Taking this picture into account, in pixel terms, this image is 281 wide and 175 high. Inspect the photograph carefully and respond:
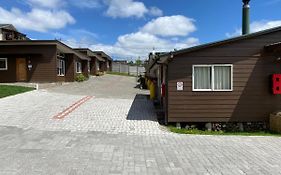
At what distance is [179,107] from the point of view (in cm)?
1141

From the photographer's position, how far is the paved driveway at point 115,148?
6.05 meters

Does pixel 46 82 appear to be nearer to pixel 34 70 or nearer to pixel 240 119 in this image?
pixel 34 70

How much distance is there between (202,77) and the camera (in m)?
11.4

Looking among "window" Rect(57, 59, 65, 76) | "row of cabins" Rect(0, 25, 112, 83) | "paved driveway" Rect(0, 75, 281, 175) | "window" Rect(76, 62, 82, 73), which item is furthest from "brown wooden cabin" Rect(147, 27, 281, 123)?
"window" Rect(76, 62, 82, 73)

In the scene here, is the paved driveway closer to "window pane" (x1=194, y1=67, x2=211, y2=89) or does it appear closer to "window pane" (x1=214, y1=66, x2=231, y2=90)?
"window pane" (x1=194, y1=67, x2=211, y2=89)

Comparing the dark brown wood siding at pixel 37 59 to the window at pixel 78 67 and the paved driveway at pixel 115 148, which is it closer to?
the window at pixel 78 67

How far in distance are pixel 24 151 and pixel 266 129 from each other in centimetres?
883

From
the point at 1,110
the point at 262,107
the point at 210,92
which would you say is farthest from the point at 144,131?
the point at 1,110

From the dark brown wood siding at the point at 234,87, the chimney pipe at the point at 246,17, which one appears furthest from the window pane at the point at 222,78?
the chimney pipe at the point at 246,17

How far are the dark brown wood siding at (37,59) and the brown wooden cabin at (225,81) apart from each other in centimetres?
1547

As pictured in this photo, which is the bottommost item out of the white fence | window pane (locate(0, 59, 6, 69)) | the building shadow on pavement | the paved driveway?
the paved driveway

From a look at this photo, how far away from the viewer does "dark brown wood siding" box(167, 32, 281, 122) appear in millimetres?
11312

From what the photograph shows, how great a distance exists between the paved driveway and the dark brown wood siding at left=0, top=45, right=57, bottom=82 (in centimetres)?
1203

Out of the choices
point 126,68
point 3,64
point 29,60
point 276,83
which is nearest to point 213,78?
point 276,83
